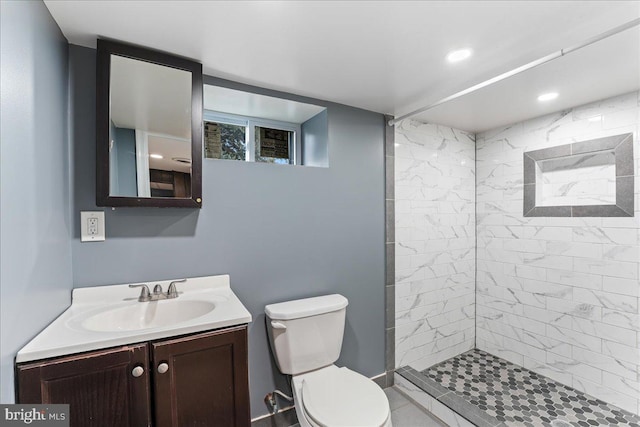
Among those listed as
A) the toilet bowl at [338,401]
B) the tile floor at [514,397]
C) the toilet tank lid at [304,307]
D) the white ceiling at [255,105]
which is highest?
the white ceiling at [255,105]

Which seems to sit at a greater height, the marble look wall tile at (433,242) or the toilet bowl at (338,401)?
the marble look wall tile at (433,242)

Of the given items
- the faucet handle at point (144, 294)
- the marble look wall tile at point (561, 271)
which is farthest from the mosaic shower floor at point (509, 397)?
the faucet handle at point (144, 294)

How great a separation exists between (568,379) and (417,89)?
8.11 feet

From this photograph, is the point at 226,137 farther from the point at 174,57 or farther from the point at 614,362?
the point at 614,362

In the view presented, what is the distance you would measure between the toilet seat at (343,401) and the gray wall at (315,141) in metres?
1.38

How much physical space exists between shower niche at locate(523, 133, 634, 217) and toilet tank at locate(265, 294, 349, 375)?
6.35ft

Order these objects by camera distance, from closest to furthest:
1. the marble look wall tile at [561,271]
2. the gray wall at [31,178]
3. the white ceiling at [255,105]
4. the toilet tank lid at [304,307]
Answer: the gray wall at [31,178] < the toilet tank lid at [304,307] < the white ceiling at [255,105] < the marble look wall tile at [561,271]

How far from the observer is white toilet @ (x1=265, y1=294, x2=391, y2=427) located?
143 cm

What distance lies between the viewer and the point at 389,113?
2.40 meters

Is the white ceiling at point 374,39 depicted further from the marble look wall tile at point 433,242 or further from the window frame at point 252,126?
the marble look wall tile at point 433,242

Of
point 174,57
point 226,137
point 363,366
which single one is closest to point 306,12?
point 174,57

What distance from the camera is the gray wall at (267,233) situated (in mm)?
1479

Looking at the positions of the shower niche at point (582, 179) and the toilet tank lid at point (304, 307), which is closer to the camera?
the toilet tank lid at point (304, 307)

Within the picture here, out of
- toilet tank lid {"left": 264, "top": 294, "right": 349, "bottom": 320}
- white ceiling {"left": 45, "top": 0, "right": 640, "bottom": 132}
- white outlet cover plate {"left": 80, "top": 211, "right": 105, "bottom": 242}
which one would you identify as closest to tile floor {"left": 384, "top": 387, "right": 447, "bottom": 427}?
toilet tank lid {"left": 264, "top": 294, "right": 349, "bottom": 320}
